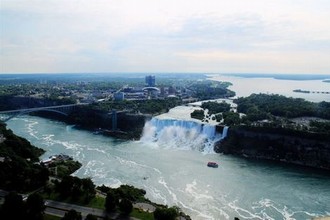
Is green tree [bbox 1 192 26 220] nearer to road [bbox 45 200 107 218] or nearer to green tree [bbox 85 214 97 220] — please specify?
road [bbox 45 200 107 218]

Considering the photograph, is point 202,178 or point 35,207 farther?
point 202,178

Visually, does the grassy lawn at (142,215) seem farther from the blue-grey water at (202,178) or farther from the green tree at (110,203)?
the blue-grey water at (202,178)

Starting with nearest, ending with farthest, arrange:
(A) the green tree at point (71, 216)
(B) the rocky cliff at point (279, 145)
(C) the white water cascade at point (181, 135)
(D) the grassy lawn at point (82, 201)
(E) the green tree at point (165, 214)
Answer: (A) the green tree at point (71, 216)
(E) the green tree at point (165, 214)
(D) the grassy lawn at point (82, 201)
(B) the rocky cliff at point (279, 145)
(C) the white water cascade at point (181, 135)

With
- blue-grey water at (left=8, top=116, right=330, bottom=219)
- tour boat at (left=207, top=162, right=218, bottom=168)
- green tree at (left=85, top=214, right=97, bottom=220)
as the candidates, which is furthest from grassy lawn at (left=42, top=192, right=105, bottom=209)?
tour boat at (left=207, top=162, right=218, bottom=168)

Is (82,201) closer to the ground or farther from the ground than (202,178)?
farther from the ground

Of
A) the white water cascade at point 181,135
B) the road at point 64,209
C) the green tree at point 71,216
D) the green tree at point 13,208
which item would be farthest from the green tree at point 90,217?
the white water cascade at point 181,135

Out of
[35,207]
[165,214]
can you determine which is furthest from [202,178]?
[35,207]

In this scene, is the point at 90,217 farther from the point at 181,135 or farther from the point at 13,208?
the point at 181,135

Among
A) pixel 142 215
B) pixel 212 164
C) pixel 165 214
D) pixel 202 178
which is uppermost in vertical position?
pixel 165 214
